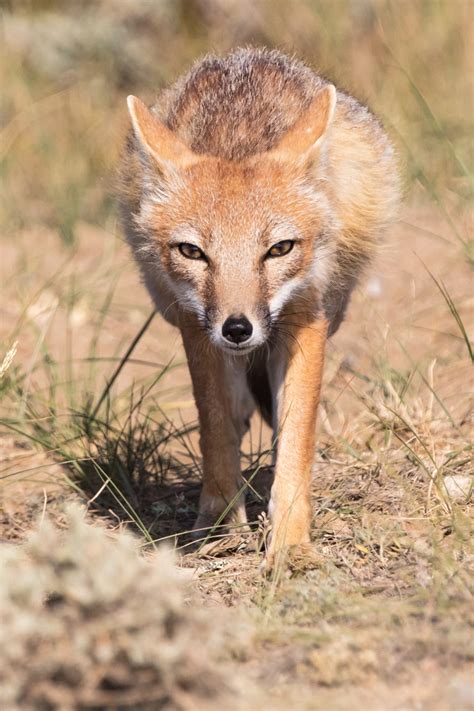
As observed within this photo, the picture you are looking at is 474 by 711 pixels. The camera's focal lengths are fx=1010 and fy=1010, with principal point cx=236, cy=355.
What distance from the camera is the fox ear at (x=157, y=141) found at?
13.9 feet

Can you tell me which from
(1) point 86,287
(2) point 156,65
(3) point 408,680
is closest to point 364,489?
(3) point 408,680

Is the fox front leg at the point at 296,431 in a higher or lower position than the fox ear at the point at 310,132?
lower

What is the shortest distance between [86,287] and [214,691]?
4.98 metres

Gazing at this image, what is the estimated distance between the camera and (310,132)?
425cm

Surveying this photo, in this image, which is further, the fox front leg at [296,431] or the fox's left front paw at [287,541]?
the fox front leg at [296,431]

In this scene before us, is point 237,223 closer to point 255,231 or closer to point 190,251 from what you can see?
point 255,231

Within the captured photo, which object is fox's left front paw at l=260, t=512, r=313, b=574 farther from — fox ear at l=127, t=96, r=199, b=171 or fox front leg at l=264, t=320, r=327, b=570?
fox ear at l=127, t=96, r=199, b=171

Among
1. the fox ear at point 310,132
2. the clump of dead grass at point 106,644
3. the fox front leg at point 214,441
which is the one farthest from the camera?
the fox front leg at point 214,441

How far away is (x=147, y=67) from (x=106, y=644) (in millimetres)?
9778

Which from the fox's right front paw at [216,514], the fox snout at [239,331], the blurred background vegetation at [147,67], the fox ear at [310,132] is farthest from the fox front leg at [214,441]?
the blurred background vegetation at [147,67]

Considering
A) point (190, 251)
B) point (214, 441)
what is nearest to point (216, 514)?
point (214, 441)

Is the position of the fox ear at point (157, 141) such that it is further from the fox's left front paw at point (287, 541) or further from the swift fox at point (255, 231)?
the fox's left front paw at point (287, 541)

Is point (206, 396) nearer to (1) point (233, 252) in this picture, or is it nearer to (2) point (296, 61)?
(1) point (233, 252)

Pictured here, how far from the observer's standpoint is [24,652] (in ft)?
8.87
